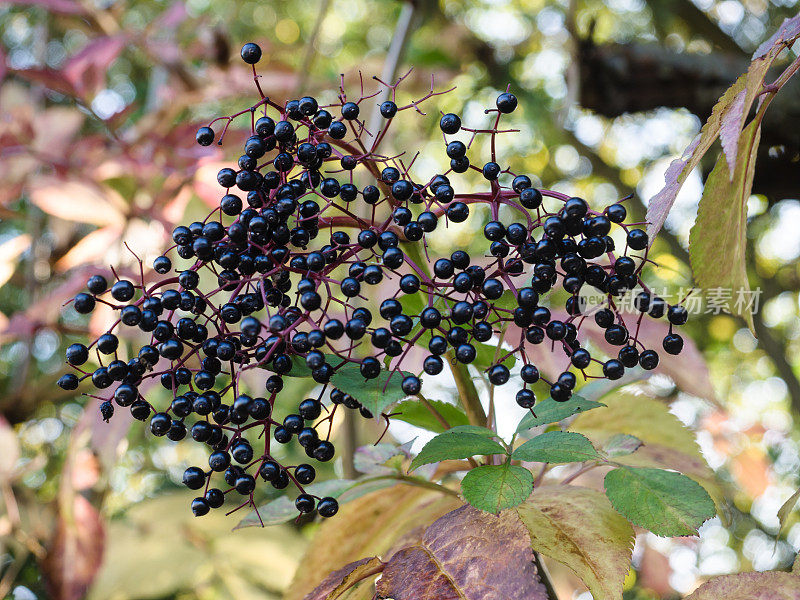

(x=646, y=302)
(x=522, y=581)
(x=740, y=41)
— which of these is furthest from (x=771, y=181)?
(x=740, y=41)

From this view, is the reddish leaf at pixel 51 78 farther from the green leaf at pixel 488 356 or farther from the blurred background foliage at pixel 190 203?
the green leaf at pixel 488 356

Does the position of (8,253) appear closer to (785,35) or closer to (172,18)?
(172,18)

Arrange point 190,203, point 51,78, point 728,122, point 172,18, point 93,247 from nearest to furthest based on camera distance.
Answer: point 728,122, point 190,203, point 93,247, point 51,78, point 172,18

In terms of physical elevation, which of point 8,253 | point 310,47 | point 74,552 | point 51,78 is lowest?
point 74,552

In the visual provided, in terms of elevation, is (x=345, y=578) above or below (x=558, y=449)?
below

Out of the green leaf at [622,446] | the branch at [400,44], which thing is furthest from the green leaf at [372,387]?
the branch at [400,44]

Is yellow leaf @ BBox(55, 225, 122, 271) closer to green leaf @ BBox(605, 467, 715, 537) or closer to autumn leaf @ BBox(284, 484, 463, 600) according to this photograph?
autumn leaf @ BBox(284, 484, 463, 600)

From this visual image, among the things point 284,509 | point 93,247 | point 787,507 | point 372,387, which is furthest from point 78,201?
point 787,507
